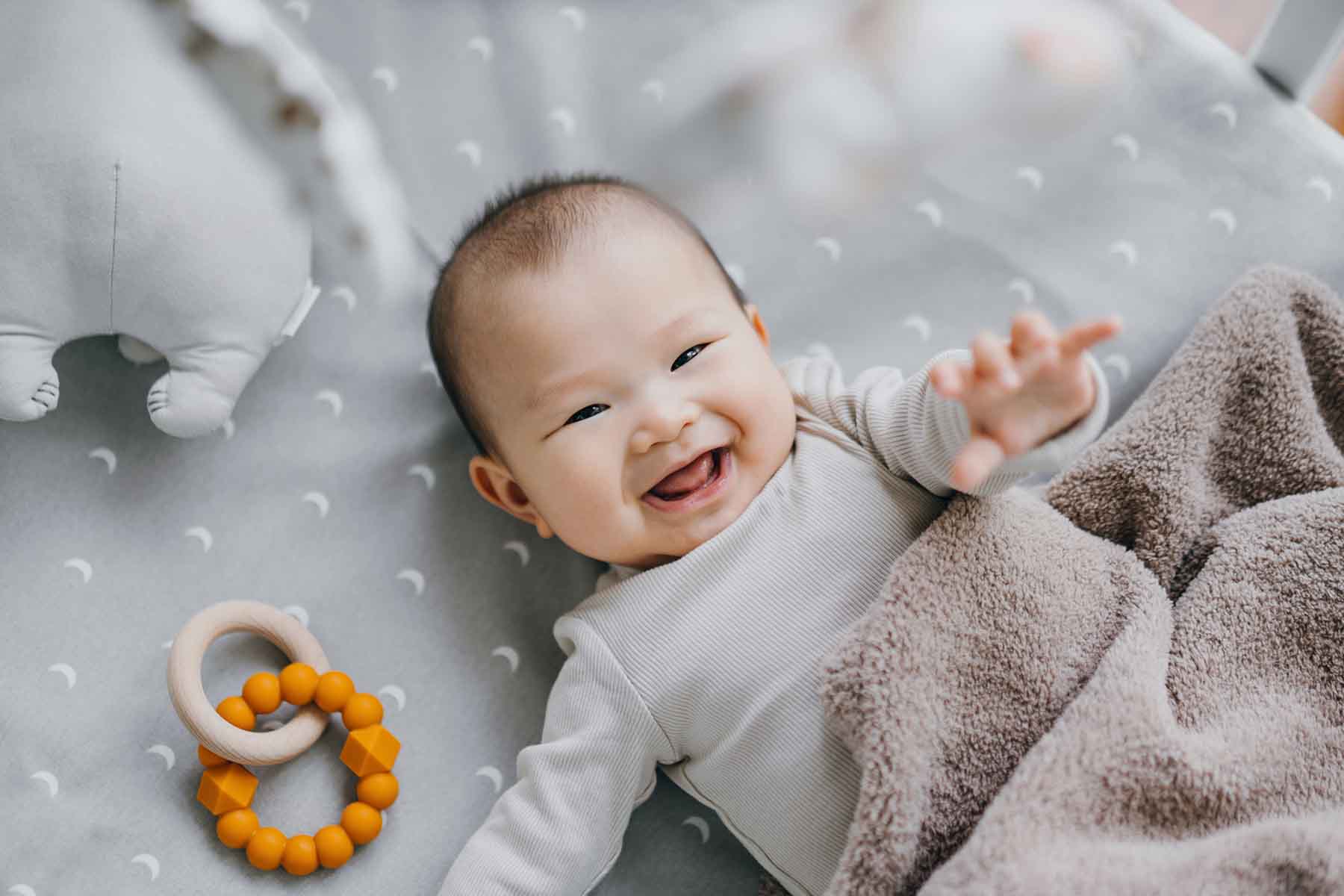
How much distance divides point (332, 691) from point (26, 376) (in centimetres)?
36

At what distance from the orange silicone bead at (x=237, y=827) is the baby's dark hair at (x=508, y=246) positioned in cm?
35

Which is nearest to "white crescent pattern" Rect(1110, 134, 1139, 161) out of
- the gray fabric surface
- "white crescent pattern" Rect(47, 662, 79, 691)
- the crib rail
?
the gray fabric surface

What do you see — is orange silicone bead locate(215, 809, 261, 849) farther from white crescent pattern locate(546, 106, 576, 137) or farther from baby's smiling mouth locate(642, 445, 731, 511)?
white crescent pattern locate(546, 106, 576, 137)

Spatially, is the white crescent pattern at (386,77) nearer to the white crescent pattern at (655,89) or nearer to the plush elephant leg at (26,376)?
the white crescent pattern at (655,89)

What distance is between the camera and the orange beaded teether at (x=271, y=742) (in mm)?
911

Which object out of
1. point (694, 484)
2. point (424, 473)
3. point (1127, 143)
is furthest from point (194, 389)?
point (1127, 143)

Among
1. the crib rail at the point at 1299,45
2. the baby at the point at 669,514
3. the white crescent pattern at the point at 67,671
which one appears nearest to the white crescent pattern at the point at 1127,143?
the crib rail at the point at 1299,45

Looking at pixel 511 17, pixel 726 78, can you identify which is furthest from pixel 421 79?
pixel 726 78

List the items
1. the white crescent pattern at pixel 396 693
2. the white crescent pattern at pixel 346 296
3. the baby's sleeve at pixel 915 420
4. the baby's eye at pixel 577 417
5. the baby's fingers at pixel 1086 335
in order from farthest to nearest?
the white crescent pattern at pixel 346 296
the white crescent pattern at pixel 396 693
the baby's eye at pixel 577 417
the baby's sleeve at pixel 915 420
the baby's fingers at pixel 1086 335

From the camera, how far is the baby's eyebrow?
879mm

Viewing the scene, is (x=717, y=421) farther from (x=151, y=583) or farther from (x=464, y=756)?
(x=151, y=583)

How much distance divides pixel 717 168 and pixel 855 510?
40 cm

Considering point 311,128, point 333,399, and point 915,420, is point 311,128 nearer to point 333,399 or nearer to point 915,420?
point 333,399

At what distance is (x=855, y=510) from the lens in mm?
915
